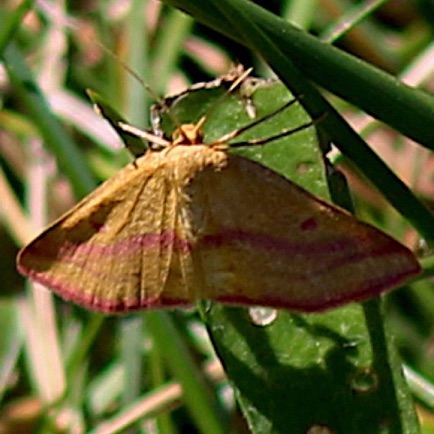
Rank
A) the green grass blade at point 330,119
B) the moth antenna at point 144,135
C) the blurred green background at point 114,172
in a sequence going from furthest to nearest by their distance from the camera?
1. the blurred green background at point 114,172
2. the moth antenna at point 144,135
3. the green grass blade at point 330,119

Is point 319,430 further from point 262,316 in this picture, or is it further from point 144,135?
point 144,135

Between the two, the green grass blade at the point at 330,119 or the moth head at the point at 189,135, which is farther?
the moth head at the point at 189,135

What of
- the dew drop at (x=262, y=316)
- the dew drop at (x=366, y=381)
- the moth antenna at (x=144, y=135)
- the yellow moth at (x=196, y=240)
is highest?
the moth antenna at (x=144, y=135)

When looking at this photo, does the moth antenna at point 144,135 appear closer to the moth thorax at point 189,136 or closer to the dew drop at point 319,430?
the moth thorax at point 189,136

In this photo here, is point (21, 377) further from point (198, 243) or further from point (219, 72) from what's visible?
point (198, 243)

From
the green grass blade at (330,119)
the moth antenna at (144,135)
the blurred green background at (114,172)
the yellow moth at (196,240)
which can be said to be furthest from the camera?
the blurred green background at (114,172)

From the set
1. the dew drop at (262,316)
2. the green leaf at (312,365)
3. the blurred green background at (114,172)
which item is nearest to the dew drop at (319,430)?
the green leaf at (312,365)

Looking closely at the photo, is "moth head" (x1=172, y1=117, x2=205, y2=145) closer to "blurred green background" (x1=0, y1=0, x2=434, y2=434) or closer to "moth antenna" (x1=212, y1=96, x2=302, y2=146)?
"moth antenna" (x1=212, y1=96, x2=302, y2=146)

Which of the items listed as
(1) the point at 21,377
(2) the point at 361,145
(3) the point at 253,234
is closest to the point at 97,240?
(3) the point at 253,234
